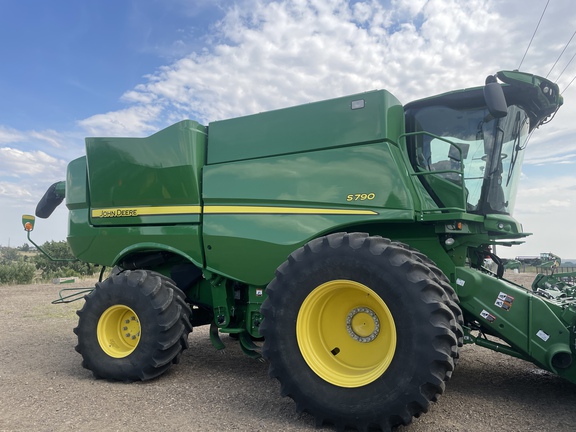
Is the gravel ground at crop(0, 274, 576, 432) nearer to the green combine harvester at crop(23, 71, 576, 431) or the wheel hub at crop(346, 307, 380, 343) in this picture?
the green combine harvester at crop(23, 71, 576, 431)

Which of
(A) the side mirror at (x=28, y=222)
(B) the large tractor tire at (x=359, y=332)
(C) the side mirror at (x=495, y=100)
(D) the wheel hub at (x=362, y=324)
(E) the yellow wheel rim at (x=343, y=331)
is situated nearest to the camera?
(B) the large tractor tire at (x=359, y=332)

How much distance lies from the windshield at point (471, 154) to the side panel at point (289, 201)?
547mm

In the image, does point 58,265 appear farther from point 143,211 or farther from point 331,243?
point 331,243

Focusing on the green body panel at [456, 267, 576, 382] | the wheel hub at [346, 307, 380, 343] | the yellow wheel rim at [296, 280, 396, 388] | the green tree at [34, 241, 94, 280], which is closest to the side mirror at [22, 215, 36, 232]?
the yellow wheel rim at [296, 280, 396, 388]

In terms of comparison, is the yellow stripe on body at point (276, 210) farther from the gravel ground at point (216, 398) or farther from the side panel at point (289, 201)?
the gravel ground at point (216, 398)

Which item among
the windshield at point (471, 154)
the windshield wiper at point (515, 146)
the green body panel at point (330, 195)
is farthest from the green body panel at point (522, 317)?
the windshield wiper at point (515, 146)

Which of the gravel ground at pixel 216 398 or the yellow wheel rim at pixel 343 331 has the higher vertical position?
the yellow wheel rim at pixel 343 331

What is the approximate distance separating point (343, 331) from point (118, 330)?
296 centimetres

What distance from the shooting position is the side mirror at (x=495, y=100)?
423 centimetres

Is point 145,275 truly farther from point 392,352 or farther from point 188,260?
point 392,352

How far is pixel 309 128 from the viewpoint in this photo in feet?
16.9

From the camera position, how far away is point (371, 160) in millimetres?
4672

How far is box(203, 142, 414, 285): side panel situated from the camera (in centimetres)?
456

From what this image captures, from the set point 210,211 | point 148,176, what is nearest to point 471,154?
point 210,211
